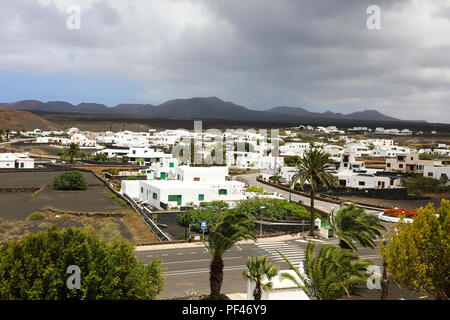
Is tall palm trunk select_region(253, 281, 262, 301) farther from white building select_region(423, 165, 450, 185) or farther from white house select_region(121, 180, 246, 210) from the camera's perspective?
white building select_region(423, 165, 450, 185)

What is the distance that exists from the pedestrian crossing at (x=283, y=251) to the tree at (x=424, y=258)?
10.2m

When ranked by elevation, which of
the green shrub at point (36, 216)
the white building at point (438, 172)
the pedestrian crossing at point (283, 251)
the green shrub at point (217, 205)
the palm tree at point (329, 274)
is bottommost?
the pedestrian crossing at point (283, 251)

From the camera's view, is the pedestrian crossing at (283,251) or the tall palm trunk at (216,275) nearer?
the tall palm trunk at (216,275)

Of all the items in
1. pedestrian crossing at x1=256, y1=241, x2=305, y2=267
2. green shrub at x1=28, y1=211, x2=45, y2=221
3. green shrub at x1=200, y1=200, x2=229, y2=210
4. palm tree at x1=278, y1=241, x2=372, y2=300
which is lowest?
pedestrian crossing at x1=256, y1=241, x2=305, y2=267

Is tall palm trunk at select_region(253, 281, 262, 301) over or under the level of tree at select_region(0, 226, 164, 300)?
under

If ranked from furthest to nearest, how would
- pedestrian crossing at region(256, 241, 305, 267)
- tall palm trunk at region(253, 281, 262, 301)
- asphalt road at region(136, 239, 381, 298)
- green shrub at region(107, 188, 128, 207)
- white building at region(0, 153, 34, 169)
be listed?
white building at region(0, 153, 34, 169)
green shrub at region(107, 188, 128, 207)
pedestrian crossing at region(256, 241, 305, 267)
asphalt road at region(136, 239, 381, 298)
tall palm trunk at region(253, 281, 262, 301)

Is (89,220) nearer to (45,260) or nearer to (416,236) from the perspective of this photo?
(45,260)

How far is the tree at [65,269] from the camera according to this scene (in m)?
13.5

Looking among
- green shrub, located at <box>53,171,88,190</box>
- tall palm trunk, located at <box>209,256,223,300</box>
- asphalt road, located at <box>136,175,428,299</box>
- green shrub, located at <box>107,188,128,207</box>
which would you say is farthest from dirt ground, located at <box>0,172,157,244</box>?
tall palm trunk, located at <box>209,256,223,300</box>

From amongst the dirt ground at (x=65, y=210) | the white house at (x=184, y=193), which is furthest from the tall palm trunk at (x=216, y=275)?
the white house at (x=184, y=193)

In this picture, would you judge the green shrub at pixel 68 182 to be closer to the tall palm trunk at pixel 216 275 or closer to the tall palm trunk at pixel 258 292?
the tall palm trunk at pixel 216 275

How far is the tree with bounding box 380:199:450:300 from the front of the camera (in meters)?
16.9

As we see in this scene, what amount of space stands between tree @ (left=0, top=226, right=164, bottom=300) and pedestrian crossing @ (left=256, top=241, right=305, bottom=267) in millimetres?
14224
